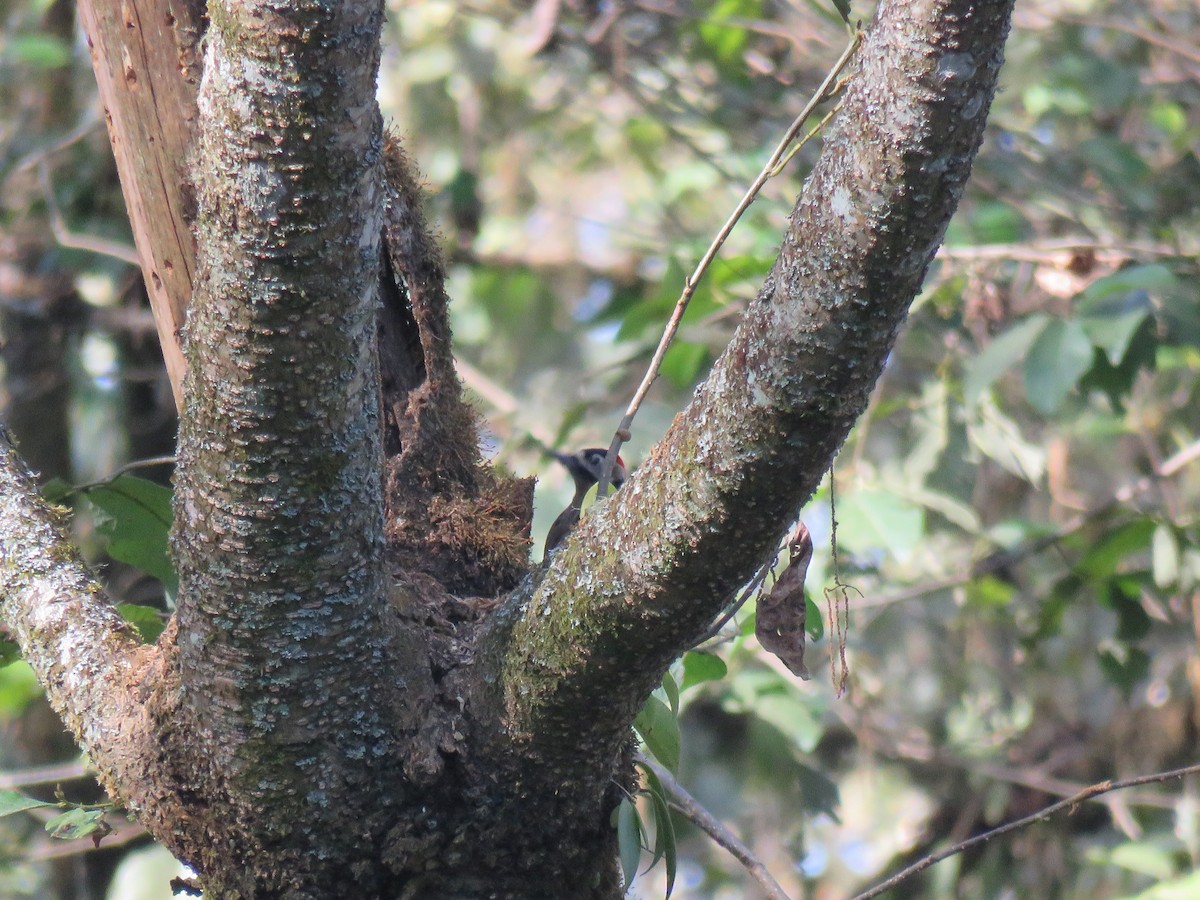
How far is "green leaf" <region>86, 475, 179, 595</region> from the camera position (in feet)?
6.54

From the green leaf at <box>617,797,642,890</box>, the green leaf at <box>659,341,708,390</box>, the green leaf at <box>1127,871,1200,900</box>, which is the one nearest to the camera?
the green leaf at <box>617,797,642,890</box>

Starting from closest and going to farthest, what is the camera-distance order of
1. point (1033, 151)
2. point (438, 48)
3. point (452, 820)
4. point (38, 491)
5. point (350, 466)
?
point (350, 466) → point (452, 820) → point (38, 491) → point (1033, 151) → point (438, 48)

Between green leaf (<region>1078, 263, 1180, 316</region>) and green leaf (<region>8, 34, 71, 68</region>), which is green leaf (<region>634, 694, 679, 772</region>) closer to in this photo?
green leaf (<region>1078, 263, 1180, 316</region>)

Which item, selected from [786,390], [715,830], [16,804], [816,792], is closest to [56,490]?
[16,804]

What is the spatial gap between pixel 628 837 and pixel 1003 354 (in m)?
1.96

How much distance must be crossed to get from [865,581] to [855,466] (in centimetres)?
100

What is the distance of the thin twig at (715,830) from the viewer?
1.75 meters

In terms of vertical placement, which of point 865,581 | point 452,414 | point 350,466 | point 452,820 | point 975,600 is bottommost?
point 975,600

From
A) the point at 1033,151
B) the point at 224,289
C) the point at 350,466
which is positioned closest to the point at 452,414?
the point at 350,466

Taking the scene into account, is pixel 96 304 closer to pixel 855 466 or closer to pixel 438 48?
pixel 438 48

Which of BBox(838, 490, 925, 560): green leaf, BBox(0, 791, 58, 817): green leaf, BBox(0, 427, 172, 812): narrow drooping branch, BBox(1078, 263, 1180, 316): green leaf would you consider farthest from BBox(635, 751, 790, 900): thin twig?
BBox(1078, 263, 1180, 316): green leaf

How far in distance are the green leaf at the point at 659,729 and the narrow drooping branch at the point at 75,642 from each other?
2.25 ft

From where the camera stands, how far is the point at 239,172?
1.16m

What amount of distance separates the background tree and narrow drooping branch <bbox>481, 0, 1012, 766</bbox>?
1.56 m
